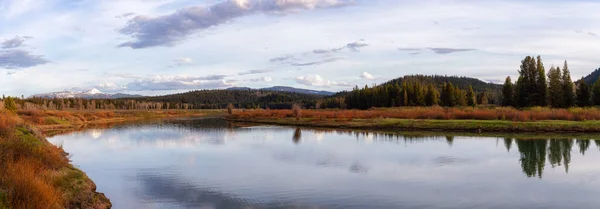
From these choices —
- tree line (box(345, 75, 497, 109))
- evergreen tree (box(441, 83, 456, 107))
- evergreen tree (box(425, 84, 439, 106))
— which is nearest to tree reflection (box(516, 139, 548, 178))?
evergreen tree (box(441, 83, 456, 107))

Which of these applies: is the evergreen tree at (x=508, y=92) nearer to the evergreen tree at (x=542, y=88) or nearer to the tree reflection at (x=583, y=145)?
the evergreen tree at (x=542, y=88)

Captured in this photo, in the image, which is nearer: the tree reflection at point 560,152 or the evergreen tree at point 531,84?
the tree reflection at point 560,152

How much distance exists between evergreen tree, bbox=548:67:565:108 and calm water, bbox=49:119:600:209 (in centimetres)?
3341

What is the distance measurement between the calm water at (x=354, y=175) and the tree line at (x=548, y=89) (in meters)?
33.8

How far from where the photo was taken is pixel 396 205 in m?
14.7

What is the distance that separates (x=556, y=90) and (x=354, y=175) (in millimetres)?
54518

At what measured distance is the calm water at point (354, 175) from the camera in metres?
15.5

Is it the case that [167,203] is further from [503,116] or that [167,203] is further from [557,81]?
[557,81]

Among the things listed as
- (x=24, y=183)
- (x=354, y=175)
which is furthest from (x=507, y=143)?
(x=24, y=183)

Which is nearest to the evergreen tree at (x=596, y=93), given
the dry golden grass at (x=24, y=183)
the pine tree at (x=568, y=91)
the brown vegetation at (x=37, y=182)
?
the pine tree at (x=568, y=91)

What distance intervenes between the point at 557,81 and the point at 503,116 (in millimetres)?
22069

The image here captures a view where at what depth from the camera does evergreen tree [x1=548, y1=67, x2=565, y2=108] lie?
208 feet

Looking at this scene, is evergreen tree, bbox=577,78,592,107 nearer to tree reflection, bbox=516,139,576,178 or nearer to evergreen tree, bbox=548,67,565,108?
evergreen tree, bbox=548,67,565,108

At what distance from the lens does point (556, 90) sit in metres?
63.6
